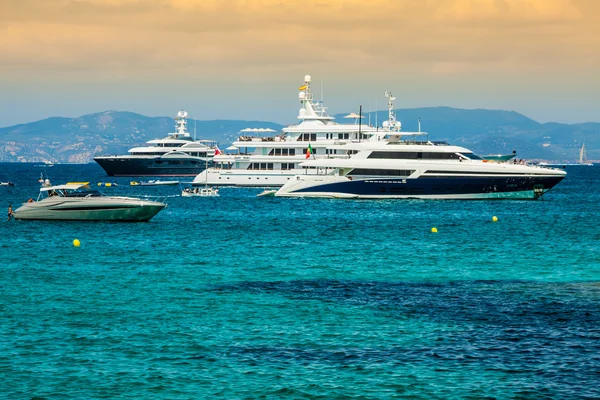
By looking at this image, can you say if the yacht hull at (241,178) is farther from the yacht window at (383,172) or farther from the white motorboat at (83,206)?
the white motorboat at (83,206)

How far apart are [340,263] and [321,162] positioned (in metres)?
55.6

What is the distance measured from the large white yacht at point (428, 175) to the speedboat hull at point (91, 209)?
118 ft

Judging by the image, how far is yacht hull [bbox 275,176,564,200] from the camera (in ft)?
315

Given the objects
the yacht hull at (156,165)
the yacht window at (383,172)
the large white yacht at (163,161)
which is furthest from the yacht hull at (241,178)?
the yacht hull at (156,165)

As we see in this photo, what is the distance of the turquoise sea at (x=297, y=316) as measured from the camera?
22.8 m

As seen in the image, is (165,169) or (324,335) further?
(165,169)

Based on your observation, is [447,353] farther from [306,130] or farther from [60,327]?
[306,130]

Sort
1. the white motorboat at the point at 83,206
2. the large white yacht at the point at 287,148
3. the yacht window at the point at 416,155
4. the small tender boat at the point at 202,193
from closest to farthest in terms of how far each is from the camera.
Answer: the white motorboat at the point at 83,206 → the yacht window at the point at 416,155 → the small tender boat at the point at 202,193 → the large white yacht at the point at 287,148

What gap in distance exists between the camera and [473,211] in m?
84.4

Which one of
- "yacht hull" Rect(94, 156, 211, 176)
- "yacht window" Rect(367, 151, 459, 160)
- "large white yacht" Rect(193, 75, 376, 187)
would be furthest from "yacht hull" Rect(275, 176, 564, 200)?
"yacht hull" Rect(94, 156, 211, 176)

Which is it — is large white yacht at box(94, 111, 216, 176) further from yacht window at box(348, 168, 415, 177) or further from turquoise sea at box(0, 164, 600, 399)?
turquoise sea at box(0, 164, 600, 399)

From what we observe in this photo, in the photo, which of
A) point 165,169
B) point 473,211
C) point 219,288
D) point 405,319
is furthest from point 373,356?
point 165,169

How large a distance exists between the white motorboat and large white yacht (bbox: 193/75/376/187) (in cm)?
6661

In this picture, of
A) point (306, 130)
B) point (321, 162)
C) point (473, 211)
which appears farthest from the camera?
point (306, 130)
